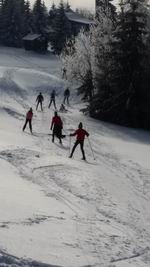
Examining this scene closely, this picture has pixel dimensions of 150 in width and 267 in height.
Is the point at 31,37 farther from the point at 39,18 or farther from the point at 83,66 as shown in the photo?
the point at 83,66

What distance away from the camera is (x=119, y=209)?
1507 centimetres

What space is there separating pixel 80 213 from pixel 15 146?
953 cm

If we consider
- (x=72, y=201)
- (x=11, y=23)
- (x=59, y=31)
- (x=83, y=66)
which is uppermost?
(x=11, y=23)

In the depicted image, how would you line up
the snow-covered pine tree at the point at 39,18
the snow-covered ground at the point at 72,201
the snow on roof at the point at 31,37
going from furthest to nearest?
the snow-covered pine tree at the point at 39,18 → the snow on roof at the point at 31,37 → the snow-covered ground at the point at 72,201

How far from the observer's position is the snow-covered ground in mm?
10602

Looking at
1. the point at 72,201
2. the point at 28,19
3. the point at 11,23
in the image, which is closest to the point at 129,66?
the point at 72,201

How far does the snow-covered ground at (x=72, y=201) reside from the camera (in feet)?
34.8

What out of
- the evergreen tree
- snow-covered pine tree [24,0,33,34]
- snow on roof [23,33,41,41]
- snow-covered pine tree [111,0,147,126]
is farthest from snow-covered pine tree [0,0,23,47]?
snow-covered pine tree [111,0,147,126]

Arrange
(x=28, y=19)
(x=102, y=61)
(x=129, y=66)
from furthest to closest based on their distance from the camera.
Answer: (x=28, y=19)
(x=102, y=61)
(x=129, y=66)

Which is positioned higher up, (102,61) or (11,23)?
(11,23)

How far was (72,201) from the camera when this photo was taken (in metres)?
15.1

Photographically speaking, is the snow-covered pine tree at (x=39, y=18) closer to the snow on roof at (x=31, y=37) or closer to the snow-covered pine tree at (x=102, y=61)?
the snow on roof at (x=31, y=37)

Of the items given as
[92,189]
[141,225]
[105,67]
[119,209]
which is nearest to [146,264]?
[141,225]

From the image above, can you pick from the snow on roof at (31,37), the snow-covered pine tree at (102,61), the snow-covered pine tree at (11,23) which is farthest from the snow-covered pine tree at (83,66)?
the snow-covered pine tree at (11,23)
